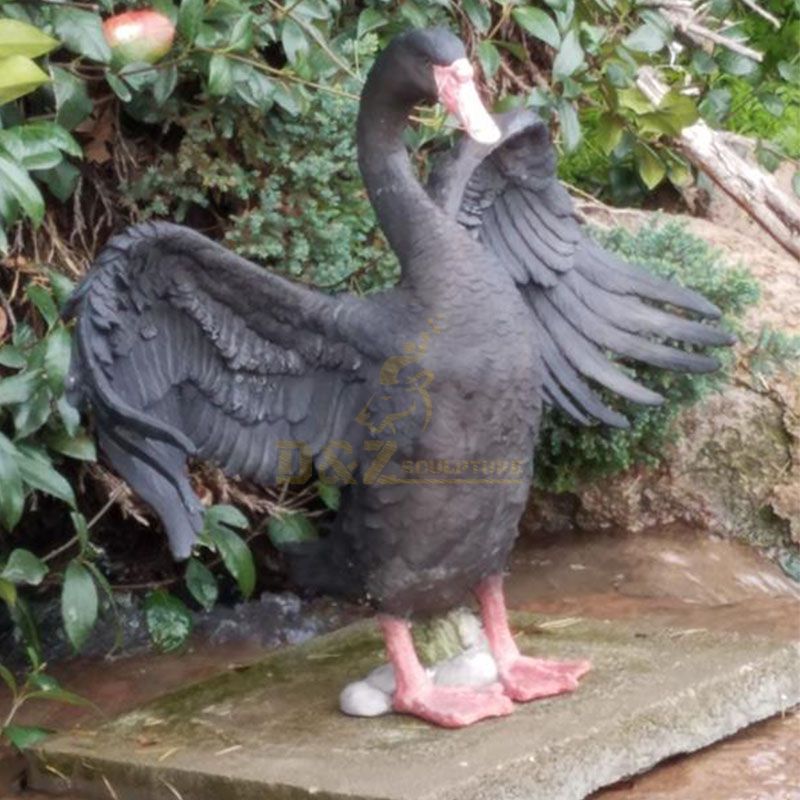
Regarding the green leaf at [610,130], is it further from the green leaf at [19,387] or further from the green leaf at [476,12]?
the green leaf at [19,387]

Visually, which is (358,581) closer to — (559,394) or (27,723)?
(559,394)

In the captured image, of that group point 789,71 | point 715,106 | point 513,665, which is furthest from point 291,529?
point 789,71

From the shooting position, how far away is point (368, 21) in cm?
433

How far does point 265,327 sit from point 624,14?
82.3 inches

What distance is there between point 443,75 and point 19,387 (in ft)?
3.68

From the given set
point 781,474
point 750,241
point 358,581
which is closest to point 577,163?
point 750,241

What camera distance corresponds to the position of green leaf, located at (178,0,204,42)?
3.83 metres

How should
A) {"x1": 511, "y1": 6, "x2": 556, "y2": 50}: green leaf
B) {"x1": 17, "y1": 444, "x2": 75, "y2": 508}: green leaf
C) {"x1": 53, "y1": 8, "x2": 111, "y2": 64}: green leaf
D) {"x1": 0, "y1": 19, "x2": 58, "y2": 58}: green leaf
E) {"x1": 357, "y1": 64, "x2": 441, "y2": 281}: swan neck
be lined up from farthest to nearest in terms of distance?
1. {"x1": 511, "y1": 6, "x2": 556, "y2": 50}: green leaf
2. {"x1": 53, "y1": 8, "x2": 111, "y2": 64}: green leaf
3. {"x1": 17, "y1": 444, "x2": 75, "y2": 508}: green leaf
4. {"x1": 357, "y1": 64, "x2": 441, "y2": 281}: swan neck
5. {"x1": 0, "y1": 19, "x2": 58, "y2": 58}: green leaf

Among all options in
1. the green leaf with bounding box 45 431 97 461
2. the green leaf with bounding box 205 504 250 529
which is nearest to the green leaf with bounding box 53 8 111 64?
the green leaf with bounding box 45 431 97 461

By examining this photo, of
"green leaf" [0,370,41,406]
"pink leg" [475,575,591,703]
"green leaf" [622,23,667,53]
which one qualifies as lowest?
"pink leg" [475,575,591,703]

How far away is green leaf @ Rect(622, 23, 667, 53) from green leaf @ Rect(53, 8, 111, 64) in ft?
Answer: 5.46

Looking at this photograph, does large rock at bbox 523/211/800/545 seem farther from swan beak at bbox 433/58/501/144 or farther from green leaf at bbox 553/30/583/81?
swan beak at bbox 433/58/501/144

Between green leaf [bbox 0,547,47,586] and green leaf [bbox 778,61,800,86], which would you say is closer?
green leaf [bbox 0,547,47,586]

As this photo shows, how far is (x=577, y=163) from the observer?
6.05 m
